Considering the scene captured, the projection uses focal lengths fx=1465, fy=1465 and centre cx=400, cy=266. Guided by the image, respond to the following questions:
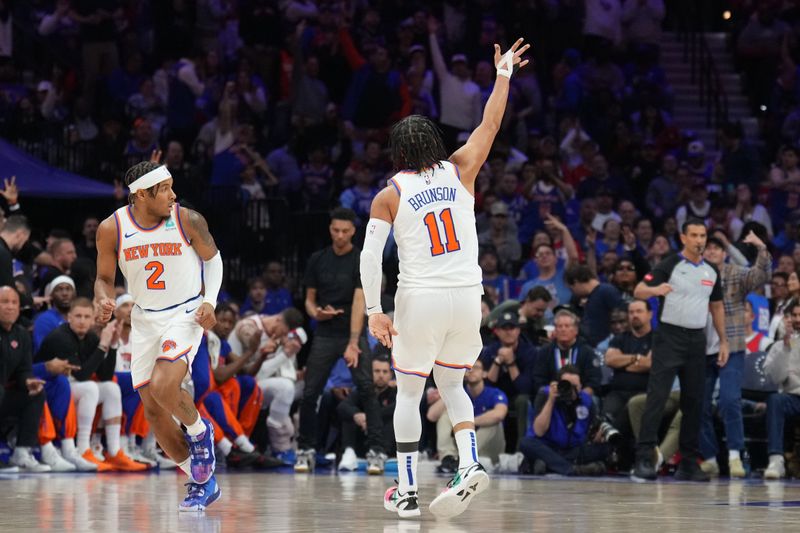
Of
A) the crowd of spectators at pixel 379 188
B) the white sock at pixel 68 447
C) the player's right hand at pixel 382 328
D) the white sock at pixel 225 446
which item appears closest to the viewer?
the player's right hand at pixel 382 328

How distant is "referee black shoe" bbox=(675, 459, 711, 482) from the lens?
41.7ft

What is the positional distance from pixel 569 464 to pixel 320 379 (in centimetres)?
240

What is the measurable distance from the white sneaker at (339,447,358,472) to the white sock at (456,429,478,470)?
16.6 ft

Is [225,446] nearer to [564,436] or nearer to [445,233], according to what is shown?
[564,436]

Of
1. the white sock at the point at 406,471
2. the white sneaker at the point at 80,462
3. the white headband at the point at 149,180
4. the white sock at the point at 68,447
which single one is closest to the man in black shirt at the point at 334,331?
the white sneaker at the point at 80,462

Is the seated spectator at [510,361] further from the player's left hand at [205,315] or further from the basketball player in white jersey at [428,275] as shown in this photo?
the player's left hand at [205,315]

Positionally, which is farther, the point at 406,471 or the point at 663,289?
the point at 663,289

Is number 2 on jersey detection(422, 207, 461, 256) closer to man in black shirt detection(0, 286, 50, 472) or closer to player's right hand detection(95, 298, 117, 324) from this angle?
player's right hand detection(95, 298, 117, 324)

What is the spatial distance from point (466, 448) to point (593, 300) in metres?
6.37

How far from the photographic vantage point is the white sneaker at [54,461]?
13.1 metres

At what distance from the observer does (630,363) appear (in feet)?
45.0

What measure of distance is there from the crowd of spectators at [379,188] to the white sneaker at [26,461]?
0.09 feet

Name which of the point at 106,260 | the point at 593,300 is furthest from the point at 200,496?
the point at 593,300

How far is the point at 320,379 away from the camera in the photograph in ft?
44.1
